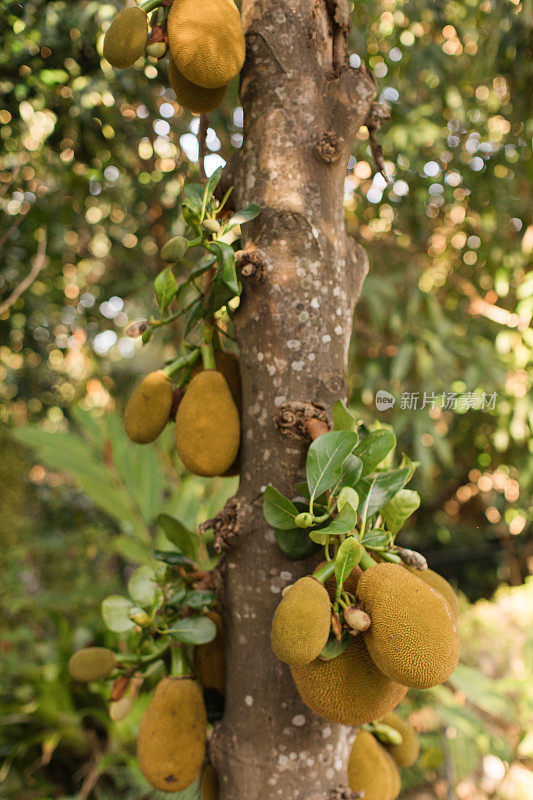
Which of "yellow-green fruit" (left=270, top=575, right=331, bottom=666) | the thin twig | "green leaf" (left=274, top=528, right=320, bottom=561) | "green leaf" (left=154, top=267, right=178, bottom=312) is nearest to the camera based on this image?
"yellow-green fruit" (left=270, top=575, right=331, bottom=666)

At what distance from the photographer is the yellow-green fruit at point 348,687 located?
0.40 meters

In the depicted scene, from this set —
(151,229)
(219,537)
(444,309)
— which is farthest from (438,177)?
(219,537)

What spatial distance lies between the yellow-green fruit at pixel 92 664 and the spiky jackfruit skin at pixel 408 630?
30cm

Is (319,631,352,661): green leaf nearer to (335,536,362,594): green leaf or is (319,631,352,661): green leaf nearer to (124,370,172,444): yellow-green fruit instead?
(335,536,362,594): green leaf

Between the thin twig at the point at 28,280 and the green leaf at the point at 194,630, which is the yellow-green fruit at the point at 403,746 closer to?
the green leaf at the point at 194,630

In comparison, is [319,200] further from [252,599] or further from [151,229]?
[151,229]

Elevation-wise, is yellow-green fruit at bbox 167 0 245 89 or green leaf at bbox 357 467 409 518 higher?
yellow-green fruit at bbox 167 0 245 89

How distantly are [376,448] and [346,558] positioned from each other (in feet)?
0.37

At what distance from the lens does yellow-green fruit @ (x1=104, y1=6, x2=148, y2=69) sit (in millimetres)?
502

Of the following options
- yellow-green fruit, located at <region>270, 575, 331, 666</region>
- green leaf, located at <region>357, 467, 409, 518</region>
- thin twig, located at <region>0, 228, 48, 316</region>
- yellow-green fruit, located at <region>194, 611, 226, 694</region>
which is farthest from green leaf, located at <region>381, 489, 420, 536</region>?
thin twig, located at <region>0, 228, 48, 316</region>

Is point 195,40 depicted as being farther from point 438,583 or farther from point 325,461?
point 438,583

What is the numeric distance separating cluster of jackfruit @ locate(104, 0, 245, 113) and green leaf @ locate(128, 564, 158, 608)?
0.52m

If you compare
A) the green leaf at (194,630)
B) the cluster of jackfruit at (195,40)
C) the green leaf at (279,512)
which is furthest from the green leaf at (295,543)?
the cluster of jackfruit at (195,40)

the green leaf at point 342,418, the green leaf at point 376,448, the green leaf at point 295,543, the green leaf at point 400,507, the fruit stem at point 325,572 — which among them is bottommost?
the green leaf at point 295,543
